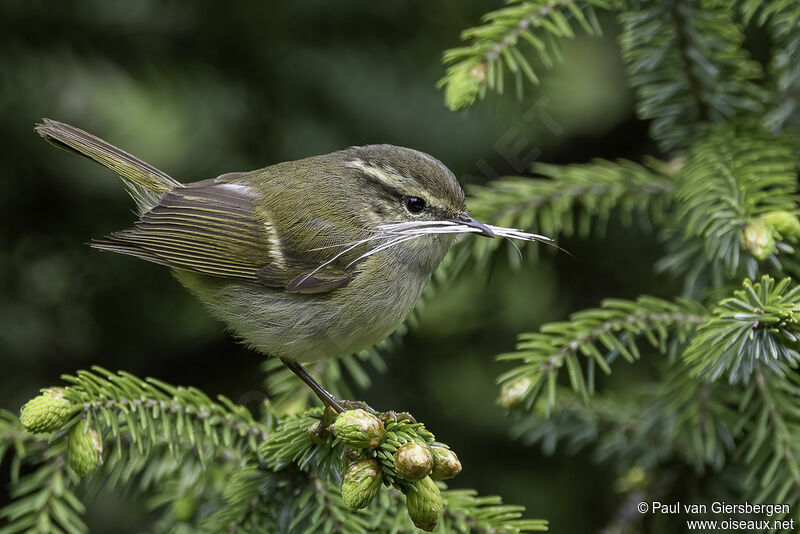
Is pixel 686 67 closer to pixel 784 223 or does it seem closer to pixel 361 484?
pixel 784 223

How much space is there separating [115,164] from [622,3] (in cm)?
180

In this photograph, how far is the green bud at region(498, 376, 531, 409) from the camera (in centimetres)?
214

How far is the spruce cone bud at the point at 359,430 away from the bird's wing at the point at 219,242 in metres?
0.75

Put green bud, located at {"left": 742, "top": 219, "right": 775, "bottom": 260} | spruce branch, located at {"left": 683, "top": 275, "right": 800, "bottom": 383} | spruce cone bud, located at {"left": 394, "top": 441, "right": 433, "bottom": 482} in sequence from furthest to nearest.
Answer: green bud, located at {"left": 742, "top": 219, "right": 775, "bottom": 260} → spruce branch, located at {"left": 683, "top": 275, "right": 800, "bottom": 383} → spruce cone bud, located at {"left": 394, "top": 441, "right": 433, "bottom": 482}

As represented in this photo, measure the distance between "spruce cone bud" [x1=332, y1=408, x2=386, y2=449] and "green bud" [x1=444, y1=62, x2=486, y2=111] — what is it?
3.02ft

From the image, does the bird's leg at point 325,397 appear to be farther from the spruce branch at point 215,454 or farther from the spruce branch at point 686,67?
the spruce branch at point 686,67

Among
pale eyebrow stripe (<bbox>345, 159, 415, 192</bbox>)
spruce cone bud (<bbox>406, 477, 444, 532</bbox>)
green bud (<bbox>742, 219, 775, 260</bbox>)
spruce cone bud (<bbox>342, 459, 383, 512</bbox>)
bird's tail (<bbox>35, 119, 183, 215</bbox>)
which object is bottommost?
green bud (<bbox>742, 219, 775, 260</bbox>)

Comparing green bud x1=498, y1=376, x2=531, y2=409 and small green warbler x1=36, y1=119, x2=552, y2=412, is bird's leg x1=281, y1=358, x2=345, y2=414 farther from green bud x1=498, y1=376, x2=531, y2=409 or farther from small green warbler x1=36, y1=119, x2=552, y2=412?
green bud x1=498, y1=376, x2=531, y2=409

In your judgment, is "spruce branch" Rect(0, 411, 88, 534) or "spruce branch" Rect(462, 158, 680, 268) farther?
"spruce branch" Rect(462, 158, 680, 268)

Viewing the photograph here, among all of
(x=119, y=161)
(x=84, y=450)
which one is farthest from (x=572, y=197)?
(x=84, y=450)

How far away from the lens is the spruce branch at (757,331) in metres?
1.77

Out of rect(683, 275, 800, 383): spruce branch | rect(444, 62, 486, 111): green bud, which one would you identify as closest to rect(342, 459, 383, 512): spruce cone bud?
rect(683, 275, 800, 383): spruce branch

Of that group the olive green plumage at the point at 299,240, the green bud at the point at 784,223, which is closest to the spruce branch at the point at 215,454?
the olive green plumage at the point at 299,240

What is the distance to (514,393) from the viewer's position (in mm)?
2137
